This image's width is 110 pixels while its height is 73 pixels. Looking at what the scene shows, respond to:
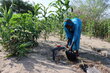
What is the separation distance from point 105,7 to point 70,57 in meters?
12.5

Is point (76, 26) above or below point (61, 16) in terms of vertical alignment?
below

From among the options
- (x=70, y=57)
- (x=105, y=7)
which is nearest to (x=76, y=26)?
(x=70, y=57)

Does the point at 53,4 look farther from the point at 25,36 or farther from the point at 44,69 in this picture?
the point at 44,69

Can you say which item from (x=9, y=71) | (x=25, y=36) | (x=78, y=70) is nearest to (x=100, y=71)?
(x=78, y=70)

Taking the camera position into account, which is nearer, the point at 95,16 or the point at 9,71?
the point at 9,71

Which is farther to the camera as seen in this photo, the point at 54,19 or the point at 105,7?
the point at 105,7

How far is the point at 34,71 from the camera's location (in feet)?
9.27

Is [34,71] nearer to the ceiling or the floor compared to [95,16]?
nearer to the floor

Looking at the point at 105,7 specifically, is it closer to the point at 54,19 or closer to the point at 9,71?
the point at 54,19

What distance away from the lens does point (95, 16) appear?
46.2 ft

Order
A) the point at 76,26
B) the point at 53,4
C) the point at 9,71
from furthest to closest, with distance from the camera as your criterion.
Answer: the point at 53,4, the point at 76,26, the point at 9,71

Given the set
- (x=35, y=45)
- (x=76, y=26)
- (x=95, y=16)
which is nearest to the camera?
(x=76, y=26)

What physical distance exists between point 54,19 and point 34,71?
349 cm

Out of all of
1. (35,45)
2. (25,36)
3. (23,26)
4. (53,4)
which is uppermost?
(53,4)
